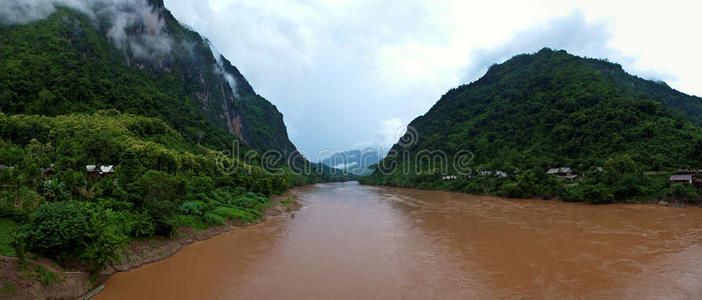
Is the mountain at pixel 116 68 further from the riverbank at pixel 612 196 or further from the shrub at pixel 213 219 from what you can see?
the riverbank at pixel 612 196

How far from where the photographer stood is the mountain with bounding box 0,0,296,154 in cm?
3619

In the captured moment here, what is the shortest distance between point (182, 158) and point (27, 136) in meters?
11.3

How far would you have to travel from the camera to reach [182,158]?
30562 mm

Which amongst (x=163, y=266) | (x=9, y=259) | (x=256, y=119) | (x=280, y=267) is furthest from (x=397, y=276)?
(x=256, y=119)

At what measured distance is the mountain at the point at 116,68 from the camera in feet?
119

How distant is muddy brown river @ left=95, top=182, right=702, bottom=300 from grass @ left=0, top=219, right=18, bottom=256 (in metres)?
2.77

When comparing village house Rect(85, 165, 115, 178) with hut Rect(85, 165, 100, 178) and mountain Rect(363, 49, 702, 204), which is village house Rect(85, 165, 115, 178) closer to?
hut Rect(85, 165, 100, 178)

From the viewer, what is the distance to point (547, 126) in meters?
61.0

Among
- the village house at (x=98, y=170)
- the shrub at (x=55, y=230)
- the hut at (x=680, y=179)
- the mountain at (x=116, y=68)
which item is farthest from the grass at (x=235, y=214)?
the hut at (x=680, y=179)

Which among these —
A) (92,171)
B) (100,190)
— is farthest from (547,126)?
(92,171)

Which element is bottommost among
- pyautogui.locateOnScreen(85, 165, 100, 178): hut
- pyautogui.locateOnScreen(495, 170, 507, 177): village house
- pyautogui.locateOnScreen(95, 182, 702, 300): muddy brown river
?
pyautogui.locateOnScreen(95, 182, 702, 300): muddy brown river

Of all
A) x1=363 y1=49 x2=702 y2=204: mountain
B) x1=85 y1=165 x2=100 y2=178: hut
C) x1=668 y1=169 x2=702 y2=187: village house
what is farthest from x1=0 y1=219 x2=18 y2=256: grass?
x1=668 y1=169 x2=702 y2=187: village house

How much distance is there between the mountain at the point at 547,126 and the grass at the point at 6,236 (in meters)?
44.1

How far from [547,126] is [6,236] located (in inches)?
2762
